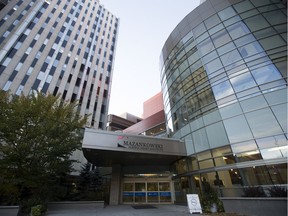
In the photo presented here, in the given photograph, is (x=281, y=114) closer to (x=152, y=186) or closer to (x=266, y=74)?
(x=266, y=74)

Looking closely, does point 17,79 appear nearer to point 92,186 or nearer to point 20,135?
point 20,135

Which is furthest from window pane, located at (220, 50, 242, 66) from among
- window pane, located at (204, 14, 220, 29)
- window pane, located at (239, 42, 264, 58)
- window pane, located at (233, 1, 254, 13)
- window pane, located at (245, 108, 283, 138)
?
window pane, located at (245, 108, 283, 138)

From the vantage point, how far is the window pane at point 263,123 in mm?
9414

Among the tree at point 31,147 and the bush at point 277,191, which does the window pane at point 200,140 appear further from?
the tree at point 31,147

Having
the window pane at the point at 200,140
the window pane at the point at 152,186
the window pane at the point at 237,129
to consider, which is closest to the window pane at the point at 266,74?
the window pane at the point at 237,129

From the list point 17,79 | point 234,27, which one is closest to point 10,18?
point 17,79

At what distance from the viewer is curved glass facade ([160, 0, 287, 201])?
31.1 ft

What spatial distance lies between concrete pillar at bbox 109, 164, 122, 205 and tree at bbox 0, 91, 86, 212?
18.3 feet

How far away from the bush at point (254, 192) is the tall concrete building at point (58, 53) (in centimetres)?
2381

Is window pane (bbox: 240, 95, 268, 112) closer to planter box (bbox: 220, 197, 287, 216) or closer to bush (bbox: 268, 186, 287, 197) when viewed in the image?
bush (bbox: 268, 186, 287, 197)

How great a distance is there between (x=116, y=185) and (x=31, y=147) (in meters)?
9.34

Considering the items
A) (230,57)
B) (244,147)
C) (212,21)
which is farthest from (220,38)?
(244,147)

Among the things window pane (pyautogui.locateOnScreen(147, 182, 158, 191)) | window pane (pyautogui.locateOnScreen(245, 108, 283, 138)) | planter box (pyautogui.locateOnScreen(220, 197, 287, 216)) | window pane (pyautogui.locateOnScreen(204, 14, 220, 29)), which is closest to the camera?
planter box (pyautogui.locateOnScreen(220, 197, 287, 216))

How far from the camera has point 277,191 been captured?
775cm
